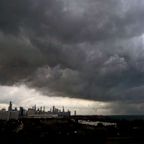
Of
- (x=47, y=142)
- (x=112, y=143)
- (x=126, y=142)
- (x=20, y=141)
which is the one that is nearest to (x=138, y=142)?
(x=126, y=142)

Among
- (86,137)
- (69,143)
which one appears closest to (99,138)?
(86,137)

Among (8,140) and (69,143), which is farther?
(8,140)

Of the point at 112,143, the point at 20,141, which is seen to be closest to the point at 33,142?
the point at 20,141

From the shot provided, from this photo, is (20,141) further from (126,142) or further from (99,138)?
(126,142)

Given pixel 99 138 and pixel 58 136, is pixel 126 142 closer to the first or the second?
pixel 99 138

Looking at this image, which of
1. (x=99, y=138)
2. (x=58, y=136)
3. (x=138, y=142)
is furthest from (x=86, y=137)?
(x=138, y=142)

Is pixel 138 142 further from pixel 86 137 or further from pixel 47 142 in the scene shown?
pixel 47 142

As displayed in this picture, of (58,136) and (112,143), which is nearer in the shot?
(112,143)
